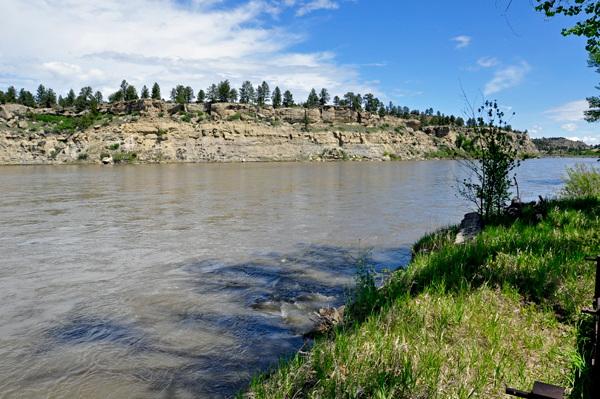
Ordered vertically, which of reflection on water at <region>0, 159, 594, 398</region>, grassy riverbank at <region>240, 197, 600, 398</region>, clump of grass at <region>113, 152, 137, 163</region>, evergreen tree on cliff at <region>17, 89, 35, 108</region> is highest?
evergreen tree on cliff at <region>17, 89, 35, 108</region>

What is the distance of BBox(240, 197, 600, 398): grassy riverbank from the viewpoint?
2.70 metres

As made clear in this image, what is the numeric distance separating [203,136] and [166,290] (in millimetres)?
86724

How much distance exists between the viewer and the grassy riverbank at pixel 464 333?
2.70m

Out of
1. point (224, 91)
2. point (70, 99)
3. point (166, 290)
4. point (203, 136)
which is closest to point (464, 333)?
point (166, 290)

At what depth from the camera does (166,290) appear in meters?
6.21

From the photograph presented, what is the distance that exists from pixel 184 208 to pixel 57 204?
249 inches

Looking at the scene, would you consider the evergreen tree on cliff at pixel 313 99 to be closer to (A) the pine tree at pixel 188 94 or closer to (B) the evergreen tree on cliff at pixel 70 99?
(A) the pine tree at pixel 188 94

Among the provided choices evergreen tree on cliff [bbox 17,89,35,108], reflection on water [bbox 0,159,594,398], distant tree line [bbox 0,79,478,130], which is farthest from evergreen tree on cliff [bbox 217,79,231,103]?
reflection on water [bbox 0,159,594,398]

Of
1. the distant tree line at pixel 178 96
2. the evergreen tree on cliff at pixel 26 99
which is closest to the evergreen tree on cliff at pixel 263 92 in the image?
the distant tree line at pixel 178 96

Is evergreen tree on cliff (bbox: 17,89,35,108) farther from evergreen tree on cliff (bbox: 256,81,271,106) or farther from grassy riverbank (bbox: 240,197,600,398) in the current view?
grassy riverbank (bbox: 240,197,600,398)

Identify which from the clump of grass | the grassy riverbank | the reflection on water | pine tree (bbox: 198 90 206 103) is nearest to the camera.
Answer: the grassy riverbank

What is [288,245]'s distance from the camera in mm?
9469

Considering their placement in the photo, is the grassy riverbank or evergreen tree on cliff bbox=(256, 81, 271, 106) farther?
evergreen tree on cliff bbox=(256, 81, 271, 106)

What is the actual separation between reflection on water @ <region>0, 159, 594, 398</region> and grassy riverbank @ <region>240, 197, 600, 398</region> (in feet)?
3.51
